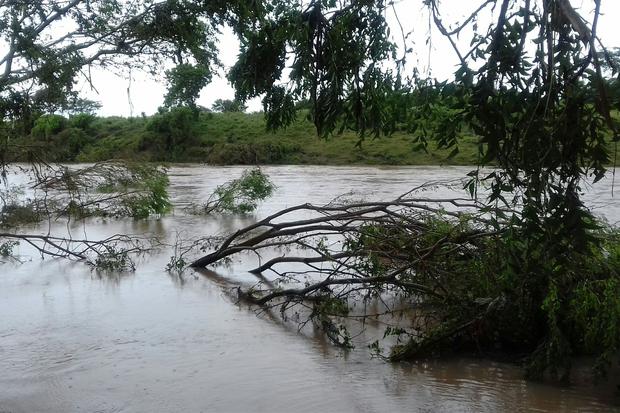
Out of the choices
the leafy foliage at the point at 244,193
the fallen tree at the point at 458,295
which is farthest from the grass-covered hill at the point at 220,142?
the fallen tree at the point at 458,295

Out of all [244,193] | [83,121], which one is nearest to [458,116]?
[244,193]

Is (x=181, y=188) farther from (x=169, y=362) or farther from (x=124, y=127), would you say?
(x=124, y=127)

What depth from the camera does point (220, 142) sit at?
50.6 metres

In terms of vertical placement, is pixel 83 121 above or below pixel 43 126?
above

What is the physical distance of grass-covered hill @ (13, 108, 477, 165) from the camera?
45000mm

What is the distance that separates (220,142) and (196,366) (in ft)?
146

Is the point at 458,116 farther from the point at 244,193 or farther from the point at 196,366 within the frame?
the point at 244,193

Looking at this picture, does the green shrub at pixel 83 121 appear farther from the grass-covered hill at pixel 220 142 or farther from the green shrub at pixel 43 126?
the green shrub at pixel 43 126

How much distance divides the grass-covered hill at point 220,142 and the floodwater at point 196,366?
33.0 metres

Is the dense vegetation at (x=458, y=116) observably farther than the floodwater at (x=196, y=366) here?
No

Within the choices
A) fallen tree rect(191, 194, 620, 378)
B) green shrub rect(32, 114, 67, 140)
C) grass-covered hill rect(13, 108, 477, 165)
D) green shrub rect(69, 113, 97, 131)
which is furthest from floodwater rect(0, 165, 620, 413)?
green shrub rect(69, 113, 97, 131)

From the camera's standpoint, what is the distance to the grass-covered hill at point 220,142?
45.0 metres

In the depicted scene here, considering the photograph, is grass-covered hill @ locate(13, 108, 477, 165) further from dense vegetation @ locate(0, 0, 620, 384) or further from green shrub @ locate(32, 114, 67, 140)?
dense vegetation @ locate(0, 0, 620, 384)

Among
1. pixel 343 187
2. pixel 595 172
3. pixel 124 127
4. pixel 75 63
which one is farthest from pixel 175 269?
pixel 124 127
